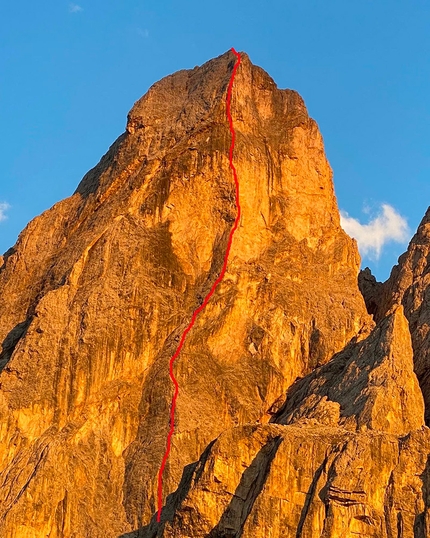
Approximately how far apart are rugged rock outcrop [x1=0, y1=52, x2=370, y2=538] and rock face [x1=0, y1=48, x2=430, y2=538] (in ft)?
0.31

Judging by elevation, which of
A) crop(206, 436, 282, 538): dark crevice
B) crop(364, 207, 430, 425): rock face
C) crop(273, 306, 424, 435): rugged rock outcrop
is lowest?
crop(206, 436, 282, 538): dark crevice

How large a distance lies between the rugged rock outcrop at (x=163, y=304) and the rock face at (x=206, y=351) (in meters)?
0.09

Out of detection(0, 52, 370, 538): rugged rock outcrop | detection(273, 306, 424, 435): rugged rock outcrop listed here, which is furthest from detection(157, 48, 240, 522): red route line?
detection(273, 306, 424, 435): rugged rock outcrop

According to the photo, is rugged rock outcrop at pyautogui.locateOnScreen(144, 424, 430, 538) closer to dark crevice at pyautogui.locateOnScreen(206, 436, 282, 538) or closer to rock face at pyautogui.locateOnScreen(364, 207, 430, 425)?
dark crevice at pyautogui.locateOnScreen(206, 436, 282, 538)

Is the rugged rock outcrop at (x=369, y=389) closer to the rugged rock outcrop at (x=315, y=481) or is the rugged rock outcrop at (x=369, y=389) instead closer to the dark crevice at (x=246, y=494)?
the rugged rock outcrop at (x=315, y=481)

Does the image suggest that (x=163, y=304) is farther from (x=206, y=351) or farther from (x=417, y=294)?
(x=417, y=294)

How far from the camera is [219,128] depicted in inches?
2817

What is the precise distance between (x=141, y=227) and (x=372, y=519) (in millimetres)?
22936

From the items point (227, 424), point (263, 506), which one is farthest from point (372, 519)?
point (227, 424)

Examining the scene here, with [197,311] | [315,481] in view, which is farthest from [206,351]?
[315,481]

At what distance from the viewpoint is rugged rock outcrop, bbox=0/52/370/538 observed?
198ft

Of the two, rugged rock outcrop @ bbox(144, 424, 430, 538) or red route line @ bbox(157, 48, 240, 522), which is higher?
red route line @ bbox(157, 48, 240, 522)

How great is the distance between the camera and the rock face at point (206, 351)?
51.9 metres

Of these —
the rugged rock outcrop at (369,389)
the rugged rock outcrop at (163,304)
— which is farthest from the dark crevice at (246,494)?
the rugged rock outcrop at (369,389)
